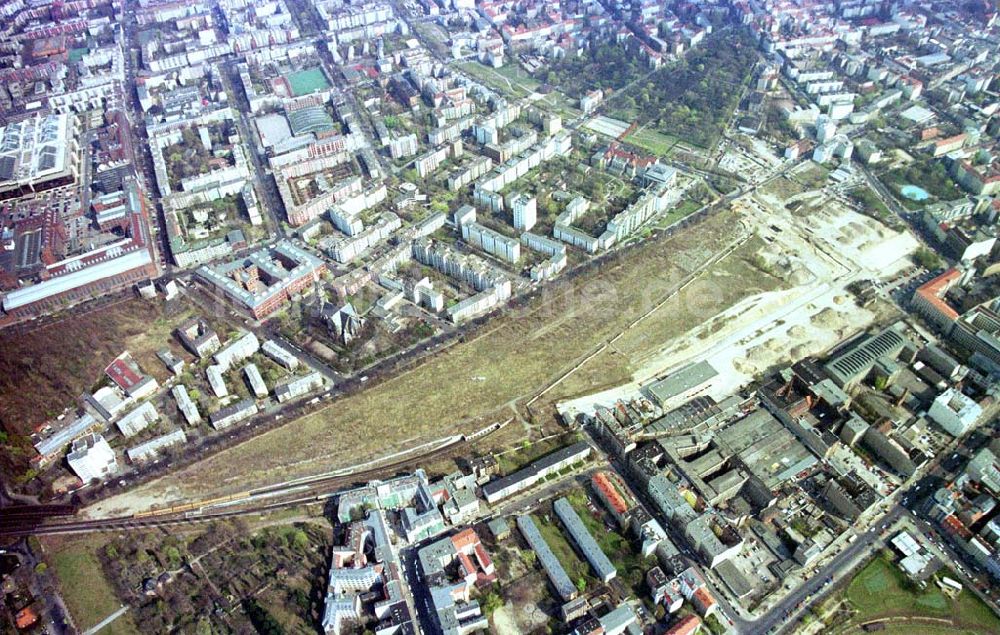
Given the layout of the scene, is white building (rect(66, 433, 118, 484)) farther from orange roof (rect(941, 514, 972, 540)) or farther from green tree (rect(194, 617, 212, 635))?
orange roof (rect(941, 514, 972, 540))

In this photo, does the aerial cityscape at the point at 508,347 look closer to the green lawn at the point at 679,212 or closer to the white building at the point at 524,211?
the green lawn at the point at 679,212

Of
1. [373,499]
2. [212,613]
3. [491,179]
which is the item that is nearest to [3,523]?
[212,613]

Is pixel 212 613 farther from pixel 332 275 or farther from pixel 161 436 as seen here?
pixel 332 275

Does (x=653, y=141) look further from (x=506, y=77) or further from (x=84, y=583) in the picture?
(x=84, y=583)

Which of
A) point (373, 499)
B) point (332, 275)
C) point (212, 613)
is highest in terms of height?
point (332, 275)

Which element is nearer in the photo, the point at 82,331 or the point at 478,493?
the point at 478,493

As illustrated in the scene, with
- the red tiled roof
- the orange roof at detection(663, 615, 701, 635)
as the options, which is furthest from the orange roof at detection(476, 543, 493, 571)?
the red tiled roof

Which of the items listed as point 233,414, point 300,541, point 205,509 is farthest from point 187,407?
point 300,541
